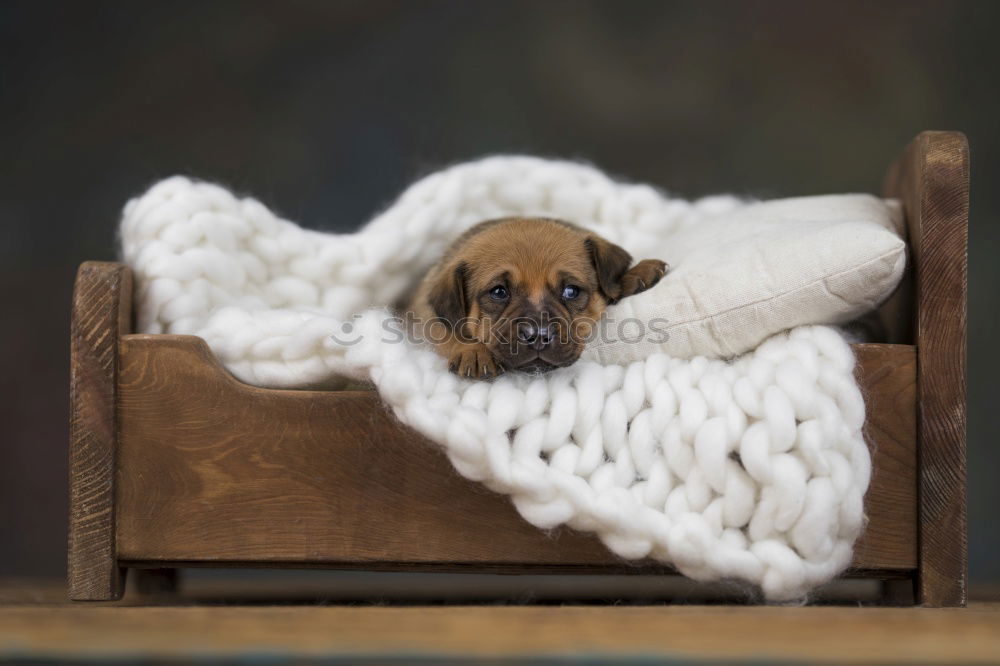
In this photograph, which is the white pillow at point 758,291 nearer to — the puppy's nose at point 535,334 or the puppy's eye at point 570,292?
the puppy's nose at point 535,334

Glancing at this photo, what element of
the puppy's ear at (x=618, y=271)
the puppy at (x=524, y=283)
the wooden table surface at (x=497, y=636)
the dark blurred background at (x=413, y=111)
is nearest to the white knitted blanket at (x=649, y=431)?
the wooden table surface at (x=497, y=636)

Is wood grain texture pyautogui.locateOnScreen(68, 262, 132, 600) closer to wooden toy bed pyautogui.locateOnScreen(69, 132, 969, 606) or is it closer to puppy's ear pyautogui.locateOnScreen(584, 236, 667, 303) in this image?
wooden toy bed pyautogui.locateOnScreen(69, 132, 969, 606)

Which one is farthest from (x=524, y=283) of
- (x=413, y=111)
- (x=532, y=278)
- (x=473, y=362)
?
(x=413, y=111)

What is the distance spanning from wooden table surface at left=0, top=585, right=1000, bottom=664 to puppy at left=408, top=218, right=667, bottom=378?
2.77ft

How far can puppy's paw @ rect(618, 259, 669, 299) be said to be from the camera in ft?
9.52

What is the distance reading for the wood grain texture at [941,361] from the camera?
2408 millimetres

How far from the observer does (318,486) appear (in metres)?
2.42

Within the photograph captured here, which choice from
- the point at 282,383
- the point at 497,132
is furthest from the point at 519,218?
the point at 497,132

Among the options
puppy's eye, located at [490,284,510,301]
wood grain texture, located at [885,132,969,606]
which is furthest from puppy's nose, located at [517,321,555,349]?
wood grain texture, located at [885,132,969,606]

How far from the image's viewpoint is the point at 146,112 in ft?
14.5

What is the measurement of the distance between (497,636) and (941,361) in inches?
49.6

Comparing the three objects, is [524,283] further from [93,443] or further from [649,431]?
[93,443]

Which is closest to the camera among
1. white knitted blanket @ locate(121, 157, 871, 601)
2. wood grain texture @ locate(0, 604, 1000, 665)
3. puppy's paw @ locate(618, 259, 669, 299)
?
wood grain texture @ locate(0, 604, 1000, 665)

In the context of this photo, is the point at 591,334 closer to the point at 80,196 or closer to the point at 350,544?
the point at 350,544
